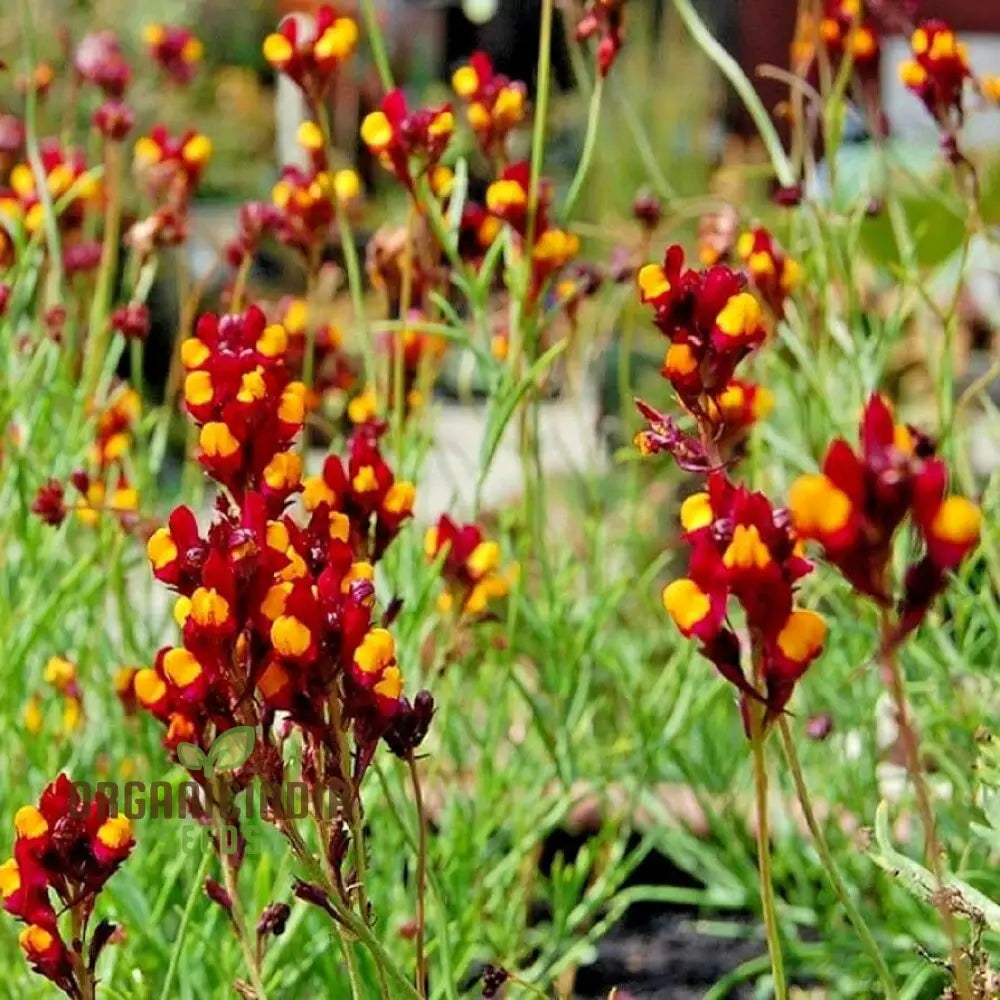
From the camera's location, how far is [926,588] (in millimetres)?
577

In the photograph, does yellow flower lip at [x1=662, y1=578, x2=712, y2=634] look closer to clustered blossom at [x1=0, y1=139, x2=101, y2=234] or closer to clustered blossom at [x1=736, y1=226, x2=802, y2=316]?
clustered blossom at [x1=736, y1=226, x2=802, y2=316]

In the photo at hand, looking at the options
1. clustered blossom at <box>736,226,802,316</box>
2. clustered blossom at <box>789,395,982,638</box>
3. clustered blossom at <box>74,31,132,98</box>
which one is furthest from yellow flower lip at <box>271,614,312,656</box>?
clustered blossom at <box>74,31,132,98</box>

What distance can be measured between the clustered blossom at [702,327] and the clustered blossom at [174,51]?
3.68ft

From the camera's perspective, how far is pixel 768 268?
126cm

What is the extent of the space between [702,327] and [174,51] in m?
1.19

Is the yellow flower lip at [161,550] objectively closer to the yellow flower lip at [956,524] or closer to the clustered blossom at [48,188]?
the yellow flower lip at [956,524]

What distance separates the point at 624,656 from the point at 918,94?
1.94 ft

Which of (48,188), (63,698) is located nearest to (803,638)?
(63,698)

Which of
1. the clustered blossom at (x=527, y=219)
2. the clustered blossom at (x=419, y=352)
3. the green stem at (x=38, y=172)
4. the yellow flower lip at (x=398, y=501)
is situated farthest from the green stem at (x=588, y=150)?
the green stem at (x=38, y=172)

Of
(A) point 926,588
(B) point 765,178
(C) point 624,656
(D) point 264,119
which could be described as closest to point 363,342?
(C) point 624,656

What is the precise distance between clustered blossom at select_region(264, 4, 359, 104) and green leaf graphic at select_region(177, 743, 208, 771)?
567mm

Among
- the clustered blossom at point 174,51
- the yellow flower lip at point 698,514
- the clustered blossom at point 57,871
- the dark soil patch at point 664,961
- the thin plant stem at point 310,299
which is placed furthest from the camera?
the clustered blossom at point 174,51

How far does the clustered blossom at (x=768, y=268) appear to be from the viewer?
1.24 metres

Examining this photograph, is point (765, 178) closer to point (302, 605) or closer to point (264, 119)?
point (264, 119)
